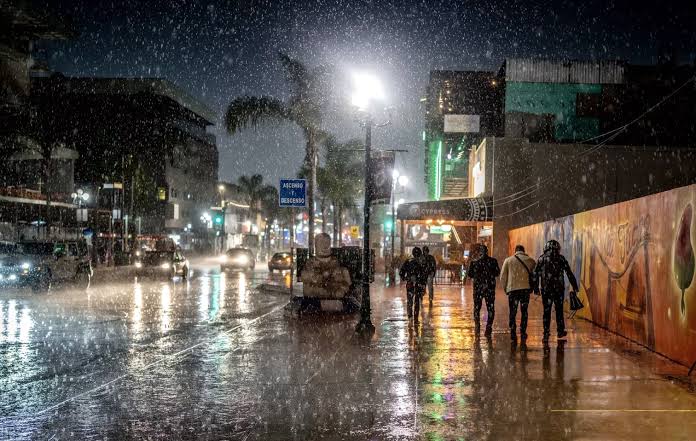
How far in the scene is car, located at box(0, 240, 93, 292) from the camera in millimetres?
25734

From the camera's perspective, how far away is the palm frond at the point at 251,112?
2731 cm

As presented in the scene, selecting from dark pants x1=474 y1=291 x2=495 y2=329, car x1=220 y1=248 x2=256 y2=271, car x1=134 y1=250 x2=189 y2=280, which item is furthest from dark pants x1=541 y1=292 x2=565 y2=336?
car x1=220 y1=248 x2=256 y2=271

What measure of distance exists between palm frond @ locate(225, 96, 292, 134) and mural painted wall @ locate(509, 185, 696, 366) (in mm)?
13091

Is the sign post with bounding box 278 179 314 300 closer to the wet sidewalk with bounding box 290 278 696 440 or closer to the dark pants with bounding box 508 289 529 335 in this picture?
the wet sidewalk with bounding box 290 278 696 440

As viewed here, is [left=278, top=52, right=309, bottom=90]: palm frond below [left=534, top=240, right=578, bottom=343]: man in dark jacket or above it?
above

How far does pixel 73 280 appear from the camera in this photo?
29328mm

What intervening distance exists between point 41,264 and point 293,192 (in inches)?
463

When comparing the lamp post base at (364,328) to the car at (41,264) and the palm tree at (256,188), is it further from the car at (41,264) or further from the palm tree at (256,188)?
the palm tree at (256,188)

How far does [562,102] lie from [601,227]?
26.2 meters

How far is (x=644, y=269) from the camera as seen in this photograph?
12.7 metres

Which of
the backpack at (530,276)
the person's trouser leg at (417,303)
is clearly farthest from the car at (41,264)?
the backpack at (530,276)

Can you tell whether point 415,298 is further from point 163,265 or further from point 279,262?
point 279,262

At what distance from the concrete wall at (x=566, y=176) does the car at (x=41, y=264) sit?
19.3 metres

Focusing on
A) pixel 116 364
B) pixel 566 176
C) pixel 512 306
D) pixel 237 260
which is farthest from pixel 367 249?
pixel 237 260
